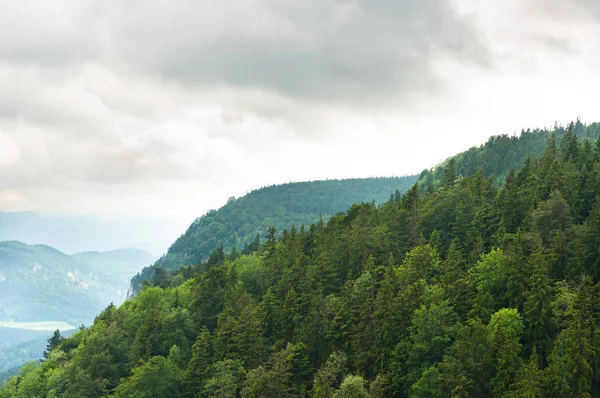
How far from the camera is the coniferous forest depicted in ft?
199

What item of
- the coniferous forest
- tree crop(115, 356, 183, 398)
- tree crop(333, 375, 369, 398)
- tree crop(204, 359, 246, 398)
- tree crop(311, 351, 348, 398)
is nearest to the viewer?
the coniferous forest

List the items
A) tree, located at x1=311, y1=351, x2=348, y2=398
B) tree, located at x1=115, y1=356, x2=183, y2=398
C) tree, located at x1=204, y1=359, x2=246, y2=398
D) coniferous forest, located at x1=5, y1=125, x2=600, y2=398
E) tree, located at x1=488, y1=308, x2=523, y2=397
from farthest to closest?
tree, located at x1=115, y1=356, x2=183, y2=398
tree, located at x1=204, y1=359, x2=246, y2=398
tree, located at x1=311, y1=351, x2=348, y2=398
coniferous forest, located at x1=5, y1=125, x2=600, y2=398
tree, located at x1=488, y1=308, x2=523, y2=397

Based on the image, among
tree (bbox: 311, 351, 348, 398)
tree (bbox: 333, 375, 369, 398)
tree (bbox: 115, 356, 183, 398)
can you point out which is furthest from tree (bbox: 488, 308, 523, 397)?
tree (bbox: 115, 356, 183, 398)

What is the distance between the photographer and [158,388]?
91.1 metres

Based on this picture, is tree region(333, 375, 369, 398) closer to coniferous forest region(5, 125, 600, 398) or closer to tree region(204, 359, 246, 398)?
coniferous forest region(5, 125, 600, 398)

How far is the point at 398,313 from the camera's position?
7350 cm

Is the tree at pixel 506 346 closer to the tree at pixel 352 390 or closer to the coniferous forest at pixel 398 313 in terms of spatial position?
the coniferous forest at pixel 398 313

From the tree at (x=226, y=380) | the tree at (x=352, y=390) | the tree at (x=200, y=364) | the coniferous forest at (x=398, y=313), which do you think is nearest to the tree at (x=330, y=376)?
the coniferous forest at (x=398, y=313)

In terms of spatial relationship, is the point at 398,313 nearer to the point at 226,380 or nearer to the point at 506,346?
the point at 506,346

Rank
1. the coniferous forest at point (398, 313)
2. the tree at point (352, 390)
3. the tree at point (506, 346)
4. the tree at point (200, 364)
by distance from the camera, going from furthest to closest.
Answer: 1. the tree at point (200, 364)
2. the tree at point (352, 390)
3. the coniferous forest at point (398, 313)
4. the tree at point (506, 346)

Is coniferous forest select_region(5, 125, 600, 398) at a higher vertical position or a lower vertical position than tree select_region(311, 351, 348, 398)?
higher

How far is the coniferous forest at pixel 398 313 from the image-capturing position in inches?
2391

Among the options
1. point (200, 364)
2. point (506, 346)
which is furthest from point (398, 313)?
point (200, 364)

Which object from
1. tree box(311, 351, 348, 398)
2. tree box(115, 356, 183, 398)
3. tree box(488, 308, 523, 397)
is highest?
tree box(488, 308, 523, 397)
